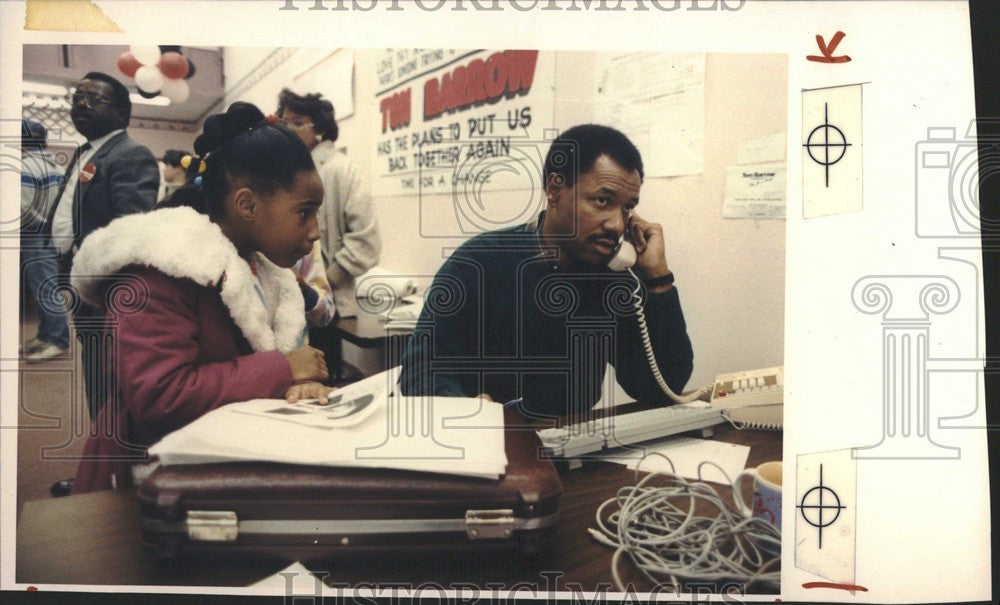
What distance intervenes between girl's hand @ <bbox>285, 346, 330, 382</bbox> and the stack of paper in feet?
0.18

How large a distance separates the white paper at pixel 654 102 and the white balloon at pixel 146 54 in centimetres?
72

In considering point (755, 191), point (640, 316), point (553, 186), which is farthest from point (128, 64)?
point (755, 191)

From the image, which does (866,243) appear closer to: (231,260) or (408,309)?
(408,309)

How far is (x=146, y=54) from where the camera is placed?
1.18m

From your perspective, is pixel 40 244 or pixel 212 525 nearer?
pixel 212 525

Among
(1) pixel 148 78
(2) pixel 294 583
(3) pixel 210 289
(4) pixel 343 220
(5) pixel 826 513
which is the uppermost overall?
(1) pixel 148 78

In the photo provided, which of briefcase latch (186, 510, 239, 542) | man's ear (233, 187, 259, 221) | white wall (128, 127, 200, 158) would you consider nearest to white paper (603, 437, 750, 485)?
briefcase latch (186, 510, 239, 542)

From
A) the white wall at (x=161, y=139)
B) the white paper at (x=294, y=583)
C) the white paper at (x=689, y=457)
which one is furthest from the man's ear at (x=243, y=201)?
the white paper at (x=689, y=457)

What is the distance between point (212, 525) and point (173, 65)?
0.73 meters

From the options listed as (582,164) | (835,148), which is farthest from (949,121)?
(582,164)

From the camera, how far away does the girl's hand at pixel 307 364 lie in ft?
3.83

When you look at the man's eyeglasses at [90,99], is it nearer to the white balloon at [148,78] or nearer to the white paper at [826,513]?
the white balloon at [148,78]

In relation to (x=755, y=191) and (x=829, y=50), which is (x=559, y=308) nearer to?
(x=755, y=191)

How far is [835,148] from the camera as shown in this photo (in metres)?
1.19
